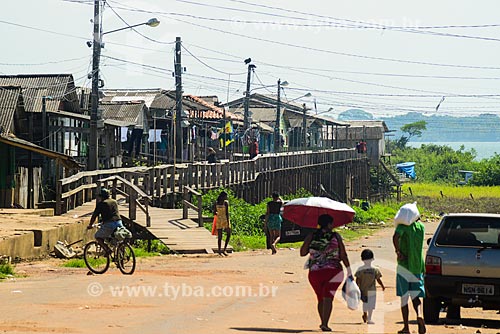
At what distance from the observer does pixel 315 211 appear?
15508 millimetres

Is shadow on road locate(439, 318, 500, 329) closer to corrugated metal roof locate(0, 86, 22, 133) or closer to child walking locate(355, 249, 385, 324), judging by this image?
child walking locate(355, 249, 385, 324)

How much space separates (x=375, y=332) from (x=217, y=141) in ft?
194

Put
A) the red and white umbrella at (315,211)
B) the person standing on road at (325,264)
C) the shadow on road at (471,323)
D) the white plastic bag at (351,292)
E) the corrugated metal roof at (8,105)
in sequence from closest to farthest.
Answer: the person standing on road at (325,264) < the white plastic bag at (351,292) < the red and white umbrella at (315,211) < the shadow on road at (471,323) < the corrugated metal roof at (8,105)

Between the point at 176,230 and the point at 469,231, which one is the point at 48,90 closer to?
the point at 176,230

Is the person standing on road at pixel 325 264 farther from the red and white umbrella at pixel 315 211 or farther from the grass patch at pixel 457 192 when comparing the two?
the grass patch at pixel 457 192

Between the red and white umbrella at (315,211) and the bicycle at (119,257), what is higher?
the red and white umbrella at (315,211)

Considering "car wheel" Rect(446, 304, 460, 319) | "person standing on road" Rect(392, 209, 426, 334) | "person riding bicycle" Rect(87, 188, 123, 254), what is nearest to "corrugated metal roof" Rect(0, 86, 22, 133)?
"person riding bicycle" Rect(87, 188, 123, 254)

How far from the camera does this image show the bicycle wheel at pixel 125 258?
61.8ft

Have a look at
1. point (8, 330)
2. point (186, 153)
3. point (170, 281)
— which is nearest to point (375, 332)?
point (8, 330)

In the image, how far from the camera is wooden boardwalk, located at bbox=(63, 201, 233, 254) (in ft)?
84.3

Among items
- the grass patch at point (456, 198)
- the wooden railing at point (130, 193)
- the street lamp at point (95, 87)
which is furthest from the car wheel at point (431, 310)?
the grass patch at point (456, 198)

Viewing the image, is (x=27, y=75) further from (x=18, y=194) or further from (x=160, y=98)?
(x=160, y=98)

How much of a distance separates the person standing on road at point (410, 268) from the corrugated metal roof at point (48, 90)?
1066 inches

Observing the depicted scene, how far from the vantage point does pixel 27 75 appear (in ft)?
147
